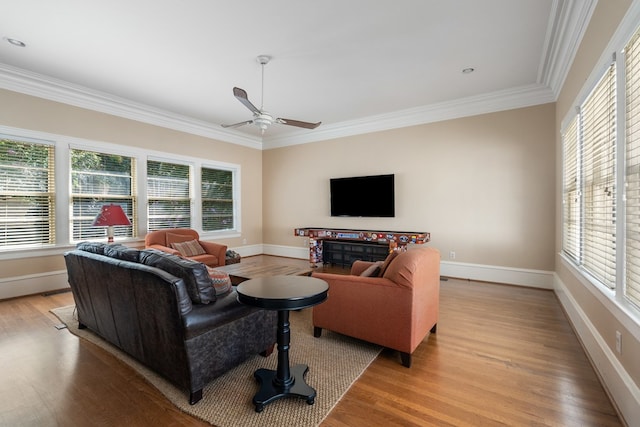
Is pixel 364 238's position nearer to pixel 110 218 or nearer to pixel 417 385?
pixel 417 385

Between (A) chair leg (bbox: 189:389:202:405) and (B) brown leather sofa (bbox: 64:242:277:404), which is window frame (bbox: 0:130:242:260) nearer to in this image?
(B) brown leather sofa (bbox: 64:242:277:404)

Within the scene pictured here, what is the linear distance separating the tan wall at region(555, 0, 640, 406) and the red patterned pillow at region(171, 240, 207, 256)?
4.92 meters

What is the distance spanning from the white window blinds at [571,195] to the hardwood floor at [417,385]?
2.99ft

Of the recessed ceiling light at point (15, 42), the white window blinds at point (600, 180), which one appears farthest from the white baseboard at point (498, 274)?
the recessed ceiling light at point (15, 42)

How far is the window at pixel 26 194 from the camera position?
395cm

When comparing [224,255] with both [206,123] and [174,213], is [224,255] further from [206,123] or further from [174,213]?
[206,123]

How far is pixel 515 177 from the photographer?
452cm

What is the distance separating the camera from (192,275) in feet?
6.36

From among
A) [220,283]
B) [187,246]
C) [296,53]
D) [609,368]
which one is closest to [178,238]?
[187,246]

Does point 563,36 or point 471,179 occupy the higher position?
point 563,36

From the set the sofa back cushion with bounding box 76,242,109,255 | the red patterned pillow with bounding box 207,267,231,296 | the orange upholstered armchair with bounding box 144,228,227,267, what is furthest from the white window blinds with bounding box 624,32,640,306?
the orange upholstered armchair with bounding box 144,228,227,267

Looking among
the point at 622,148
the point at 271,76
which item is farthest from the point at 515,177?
the point at 271,76

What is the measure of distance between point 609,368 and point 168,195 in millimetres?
6285

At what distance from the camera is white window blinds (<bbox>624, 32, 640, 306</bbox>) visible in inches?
64.2
